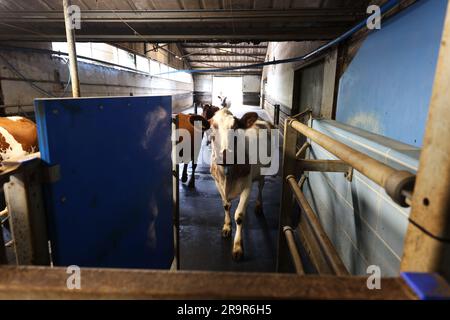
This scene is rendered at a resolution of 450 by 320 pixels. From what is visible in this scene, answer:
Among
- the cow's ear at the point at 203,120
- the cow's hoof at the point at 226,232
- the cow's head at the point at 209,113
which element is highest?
the cow's head at the point at 209,113

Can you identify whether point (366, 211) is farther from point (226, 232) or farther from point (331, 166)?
point (226, 232)

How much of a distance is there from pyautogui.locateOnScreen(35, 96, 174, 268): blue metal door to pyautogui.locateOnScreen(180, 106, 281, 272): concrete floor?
84cm

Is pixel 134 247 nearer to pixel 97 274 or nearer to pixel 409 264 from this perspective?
pixel 97 274

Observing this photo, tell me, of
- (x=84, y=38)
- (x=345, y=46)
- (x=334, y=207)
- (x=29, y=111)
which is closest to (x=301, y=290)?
(x=334, y=207)

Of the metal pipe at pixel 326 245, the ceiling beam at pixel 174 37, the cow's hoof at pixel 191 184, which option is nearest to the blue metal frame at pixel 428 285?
the metal pipe at pixel 326 245

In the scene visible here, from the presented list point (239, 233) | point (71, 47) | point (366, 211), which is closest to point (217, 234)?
point (239, 233)

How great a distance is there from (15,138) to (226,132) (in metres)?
2.95

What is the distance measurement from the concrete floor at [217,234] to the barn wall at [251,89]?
1827cm

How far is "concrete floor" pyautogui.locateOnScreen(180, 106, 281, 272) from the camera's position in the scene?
297 cm

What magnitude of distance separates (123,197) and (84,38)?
3.39 meters

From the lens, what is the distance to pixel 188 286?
0.58 metres

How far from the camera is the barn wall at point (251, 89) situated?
72.6 feet

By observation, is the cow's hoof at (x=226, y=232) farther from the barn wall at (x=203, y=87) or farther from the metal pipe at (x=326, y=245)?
the barn wall at (x=203, y=87)

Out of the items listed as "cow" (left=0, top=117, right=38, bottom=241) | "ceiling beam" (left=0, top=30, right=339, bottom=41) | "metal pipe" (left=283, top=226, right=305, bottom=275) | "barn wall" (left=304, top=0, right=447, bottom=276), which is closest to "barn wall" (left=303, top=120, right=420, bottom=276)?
"barn wall" (left=304, top=0, right=447, bottom=276)
